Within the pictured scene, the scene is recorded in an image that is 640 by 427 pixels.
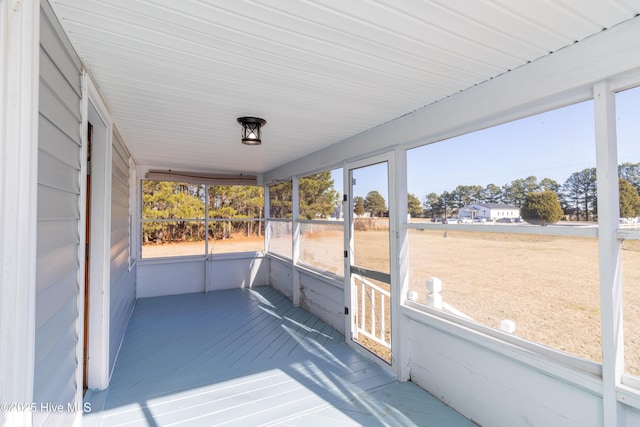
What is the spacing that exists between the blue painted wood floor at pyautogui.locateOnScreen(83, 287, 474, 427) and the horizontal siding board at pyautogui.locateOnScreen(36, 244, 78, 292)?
126cm

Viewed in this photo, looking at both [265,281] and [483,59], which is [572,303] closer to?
[483,59]

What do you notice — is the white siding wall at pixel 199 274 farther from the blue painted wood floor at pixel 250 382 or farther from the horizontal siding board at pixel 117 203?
the horizontal siding board at pixel 117 203

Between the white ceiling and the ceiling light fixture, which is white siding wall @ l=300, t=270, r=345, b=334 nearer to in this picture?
the ceiling light fixture

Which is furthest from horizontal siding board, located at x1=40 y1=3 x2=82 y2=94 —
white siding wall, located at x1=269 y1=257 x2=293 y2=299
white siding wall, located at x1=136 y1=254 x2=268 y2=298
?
white siding wall, located at x1=136 y1=254 x2=268 y2=298

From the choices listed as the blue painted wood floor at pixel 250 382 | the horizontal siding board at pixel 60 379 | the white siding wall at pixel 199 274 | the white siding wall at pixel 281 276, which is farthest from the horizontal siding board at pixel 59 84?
the white siding wall at pixel 199 274

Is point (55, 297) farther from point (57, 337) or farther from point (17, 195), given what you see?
point (17, 195)

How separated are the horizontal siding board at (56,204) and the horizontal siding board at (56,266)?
149mm

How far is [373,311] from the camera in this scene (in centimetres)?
329

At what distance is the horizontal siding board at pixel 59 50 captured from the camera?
3.88 ft

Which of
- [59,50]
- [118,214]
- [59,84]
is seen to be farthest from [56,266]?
[118,214]

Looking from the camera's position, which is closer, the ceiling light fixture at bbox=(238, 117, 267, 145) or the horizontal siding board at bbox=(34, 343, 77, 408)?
the horizontal siding board at bbox=(34, 343, 77, 408)

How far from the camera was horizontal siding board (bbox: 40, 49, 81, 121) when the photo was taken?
118 cm

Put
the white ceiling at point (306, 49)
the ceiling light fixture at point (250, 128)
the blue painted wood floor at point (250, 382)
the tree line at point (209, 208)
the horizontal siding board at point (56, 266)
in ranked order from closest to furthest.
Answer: the horizontal siding board at point (56, 266) < the white ceiling at point (306, 49) < the blue painted wood floor at point (250, 382) < the ceiling light fixture at point (250, 128) < the tree line at point (209, 208)

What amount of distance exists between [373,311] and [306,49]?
2609 mm
